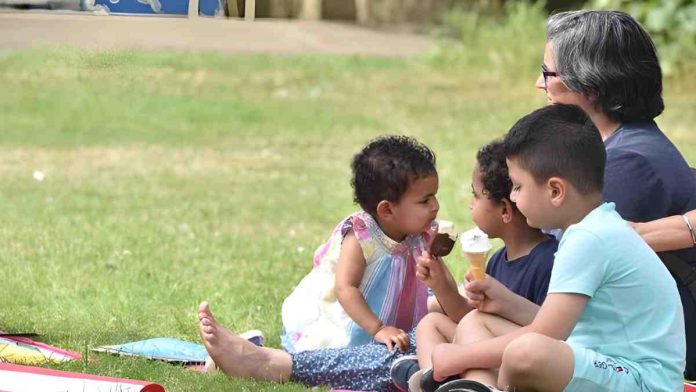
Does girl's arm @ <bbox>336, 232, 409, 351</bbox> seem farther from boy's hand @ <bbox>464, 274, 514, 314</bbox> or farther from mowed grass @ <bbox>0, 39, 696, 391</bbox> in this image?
boy's hand @ <bbox>464, 274, 514, 314</bbox>

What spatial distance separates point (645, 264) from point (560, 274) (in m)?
0.24

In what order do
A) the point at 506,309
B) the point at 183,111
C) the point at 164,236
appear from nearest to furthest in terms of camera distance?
the point at 506,309, the point at 164,236, the point at 183,111

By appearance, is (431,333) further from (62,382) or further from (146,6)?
(146,6)

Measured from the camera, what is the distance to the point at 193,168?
371 inches

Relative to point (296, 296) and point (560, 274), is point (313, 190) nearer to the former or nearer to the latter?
point (296, 296)

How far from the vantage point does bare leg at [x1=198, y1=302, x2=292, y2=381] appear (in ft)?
13.7

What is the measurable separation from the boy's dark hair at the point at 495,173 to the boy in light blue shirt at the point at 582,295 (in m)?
0.40

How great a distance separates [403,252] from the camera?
4504 mm

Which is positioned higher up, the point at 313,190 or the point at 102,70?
the point at 102,70

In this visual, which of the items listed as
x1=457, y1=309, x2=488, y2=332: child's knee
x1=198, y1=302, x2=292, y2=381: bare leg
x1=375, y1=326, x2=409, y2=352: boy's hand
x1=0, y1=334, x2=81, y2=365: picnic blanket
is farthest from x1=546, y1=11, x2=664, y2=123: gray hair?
x1=0, y1=334, x2=81, y2=365: picnic blanket

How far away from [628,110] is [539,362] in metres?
1.09

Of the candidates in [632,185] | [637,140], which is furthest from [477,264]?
[637,140]

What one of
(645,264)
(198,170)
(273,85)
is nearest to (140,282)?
(645,264)

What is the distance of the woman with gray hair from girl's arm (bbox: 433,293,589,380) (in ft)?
2.28
